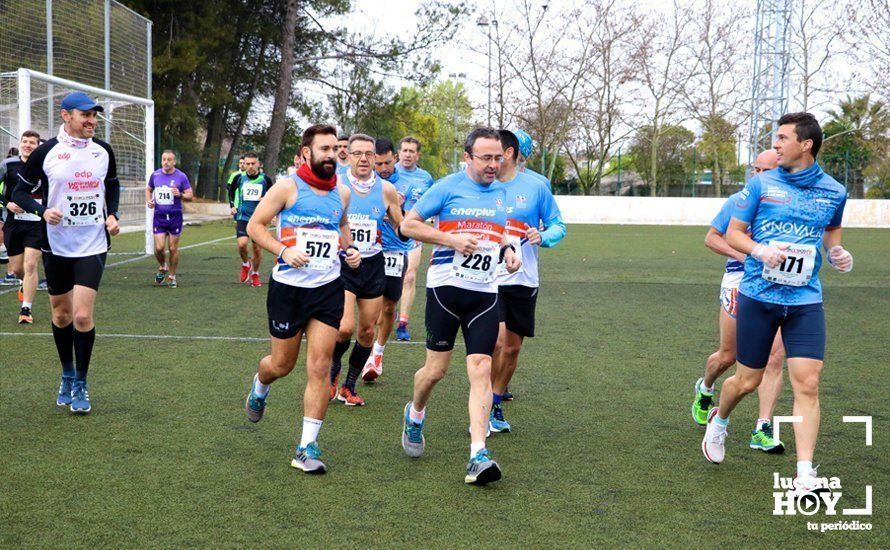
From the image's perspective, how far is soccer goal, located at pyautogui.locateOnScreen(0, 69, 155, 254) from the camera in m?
15.2

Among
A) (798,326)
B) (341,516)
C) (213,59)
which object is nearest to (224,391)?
(341,516)

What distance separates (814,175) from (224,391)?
4.66 metres

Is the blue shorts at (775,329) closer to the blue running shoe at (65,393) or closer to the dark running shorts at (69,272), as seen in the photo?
the dark running shorts at (69,272)

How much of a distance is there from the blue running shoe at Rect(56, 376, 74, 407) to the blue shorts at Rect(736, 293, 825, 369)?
15.1ft

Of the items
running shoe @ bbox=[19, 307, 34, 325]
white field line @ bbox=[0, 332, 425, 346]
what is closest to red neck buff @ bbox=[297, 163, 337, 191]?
white field line @ bbox=[0, 332, 425, 346]

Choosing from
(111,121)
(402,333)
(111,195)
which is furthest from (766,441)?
(111,121)

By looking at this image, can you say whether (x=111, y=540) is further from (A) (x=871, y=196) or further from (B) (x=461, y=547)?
(A) (x=871, y=196)

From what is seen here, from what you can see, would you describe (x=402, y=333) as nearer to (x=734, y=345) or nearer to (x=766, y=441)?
(x=734, y=345)

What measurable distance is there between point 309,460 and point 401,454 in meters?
0.69

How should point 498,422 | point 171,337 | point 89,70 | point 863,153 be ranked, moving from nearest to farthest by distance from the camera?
point 498,422, point 171,337, point 89,70, point 863,153

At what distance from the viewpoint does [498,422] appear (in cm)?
660

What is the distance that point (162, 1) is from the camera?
33.8 metres

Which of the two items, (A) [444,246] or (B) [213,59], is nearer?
(A) [444,246]

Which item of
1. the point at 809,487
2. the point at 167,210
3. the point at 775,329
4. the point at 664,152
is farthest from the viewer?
the point at 664,152
